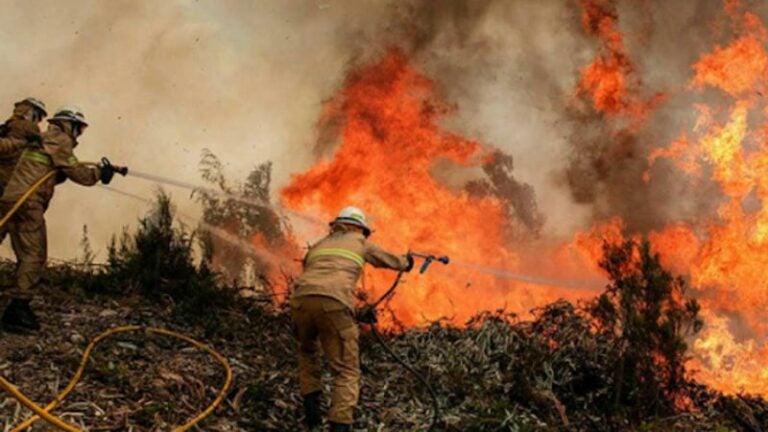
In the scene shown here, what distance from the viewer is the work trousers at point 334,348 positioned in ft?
19.4

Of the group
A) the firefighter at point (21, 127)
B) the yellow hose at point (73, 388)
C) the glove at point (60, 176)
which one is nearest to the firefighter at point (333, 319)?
the yellow hose at point (73, 388)

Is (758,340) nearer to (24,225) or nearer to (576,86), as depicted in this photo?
(576,86)

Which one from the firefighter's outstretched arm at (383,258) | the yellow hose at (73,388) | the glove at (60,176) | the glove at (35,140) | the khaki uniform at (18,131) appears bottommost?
the yellow hose at (73,388)

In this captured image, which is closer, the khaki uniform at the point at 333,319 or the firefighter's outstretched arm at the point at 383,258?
the khaki uniform at the point at 333,319

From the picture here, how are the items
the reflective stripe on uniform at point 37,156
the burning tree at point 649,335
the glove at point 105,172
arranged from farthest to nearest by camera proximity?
the burning tree at point 649,335, the glove at point 105,172, the reflective stripe on uniform at point 37,156

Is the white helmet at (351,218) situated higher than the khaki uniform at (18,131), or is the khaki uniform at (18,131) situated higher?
the khaki uniform at (18,131)

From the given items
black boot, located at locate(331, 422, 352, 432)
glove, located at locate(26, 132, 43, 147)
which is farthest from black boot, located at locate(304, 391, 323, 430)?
glove, located at locate(26, 132, 43, 147)

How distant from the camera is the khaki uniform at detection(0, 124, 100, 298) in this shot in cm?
698

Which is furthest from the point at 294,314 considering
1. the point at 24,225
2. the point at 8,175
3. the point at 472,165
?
the point at 472,165

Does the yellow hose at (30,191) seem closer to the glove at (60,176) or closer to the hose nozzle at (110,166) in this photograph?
the glove at (60,176)

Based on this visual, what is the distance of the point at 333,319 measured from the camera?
6.07 metres

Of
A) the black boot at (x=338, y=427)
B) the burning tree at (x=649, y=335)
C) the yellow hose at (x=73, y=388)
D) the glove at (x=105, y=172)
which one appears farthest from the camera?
the burning tree at (x=649, y=335)

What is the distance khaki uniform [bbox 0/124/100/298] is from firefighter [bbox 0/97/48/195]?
0.30 meters

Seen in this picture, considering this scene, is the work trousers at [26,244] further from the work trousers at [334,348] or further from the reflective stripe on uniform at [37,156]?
the work trousers at [334,348]
